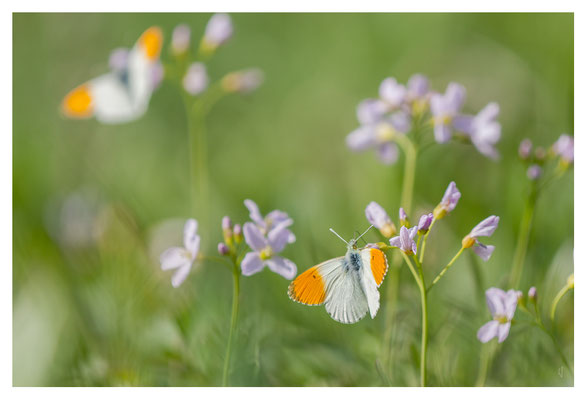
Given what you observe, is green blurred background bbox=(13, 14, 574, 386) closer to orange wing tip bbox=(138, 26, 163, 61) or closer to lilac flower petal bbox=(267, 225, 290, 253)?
lilac flower petal bbox=(267, 225, 290, 253)

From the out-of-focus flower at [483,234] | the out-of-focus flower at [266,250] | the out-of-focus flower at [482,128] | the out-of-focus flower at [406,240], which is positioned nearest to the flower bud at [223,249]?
the out-of-focus flower at [266,250]

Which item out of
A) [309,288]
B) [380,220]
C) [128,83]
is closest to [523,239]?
[380,220]

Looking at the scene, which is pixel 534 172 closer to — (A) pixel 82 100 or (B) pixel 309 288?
(B) pixel 309 288

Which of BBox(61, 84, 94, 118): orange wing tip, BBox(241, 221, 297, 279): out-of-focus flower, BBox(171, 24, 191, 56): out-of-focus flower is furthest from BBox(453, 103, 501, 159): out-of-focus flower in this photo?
BBox(61, 84, 94, 118): orange wing tip

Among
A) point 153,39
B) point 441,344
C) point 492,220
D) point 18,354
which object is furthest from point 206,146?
point 492,220

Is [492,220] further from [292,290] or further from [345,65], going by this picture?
[345,65]

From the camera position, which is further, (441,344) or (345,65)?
(345,65)

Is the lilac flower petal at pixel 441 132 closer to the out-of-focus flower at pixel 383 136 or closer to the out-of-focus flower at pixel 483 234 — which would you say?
the out-of-focus flower at pixel 383 136
